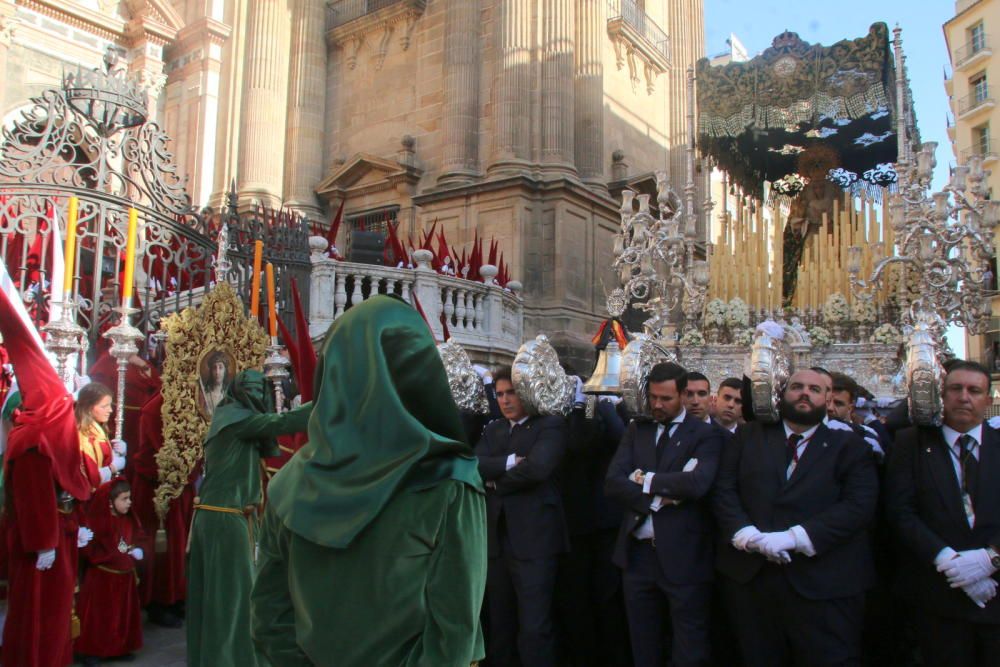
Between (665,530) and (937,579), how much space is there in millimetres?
1295

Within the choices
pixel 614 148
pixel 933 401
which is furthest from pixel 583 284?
pixel 933 401

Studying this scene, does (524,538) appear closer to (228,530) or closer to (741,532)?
(741,532)

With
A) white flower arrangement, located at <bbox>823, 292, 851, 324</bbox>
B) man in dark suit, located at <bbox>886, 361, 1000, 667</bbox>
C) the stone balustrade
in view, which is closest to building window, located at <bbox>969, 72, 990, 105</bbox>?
the stone balustrade

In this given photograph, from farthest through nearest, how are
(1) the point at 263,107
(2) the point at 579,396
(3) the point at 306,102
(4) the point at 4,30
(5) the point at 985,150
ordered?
1. (5) the point at 985,150
2. (3) the point at 306,102
3. (1) the point at 263,107
4. (4) the point at 4,30
5. (2) the point at 579,396

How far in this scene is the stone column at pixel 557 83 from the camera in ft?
54.6

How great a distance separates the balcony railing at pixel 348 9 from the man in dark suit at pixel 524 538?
16808 millimetres

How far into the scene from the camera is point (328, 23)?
21047 mm

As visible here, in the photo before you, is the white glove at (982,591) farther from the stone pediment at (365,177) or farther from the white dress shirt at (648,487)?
the stone pediment at (365,177)

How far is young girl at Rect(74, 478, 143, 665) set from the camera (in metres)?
5.43

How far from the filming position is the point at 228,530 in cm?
471

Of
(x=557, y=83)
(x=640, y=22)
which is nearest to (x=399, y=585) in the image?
(x=557, y=83)

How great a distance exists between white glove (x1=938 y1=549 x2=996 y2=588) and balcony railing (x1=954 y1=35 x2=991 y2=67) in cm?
3557

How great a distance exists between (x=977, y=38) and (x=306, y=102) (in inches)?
1096

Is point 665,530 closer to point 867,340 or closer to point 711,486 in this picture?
point 711,486
